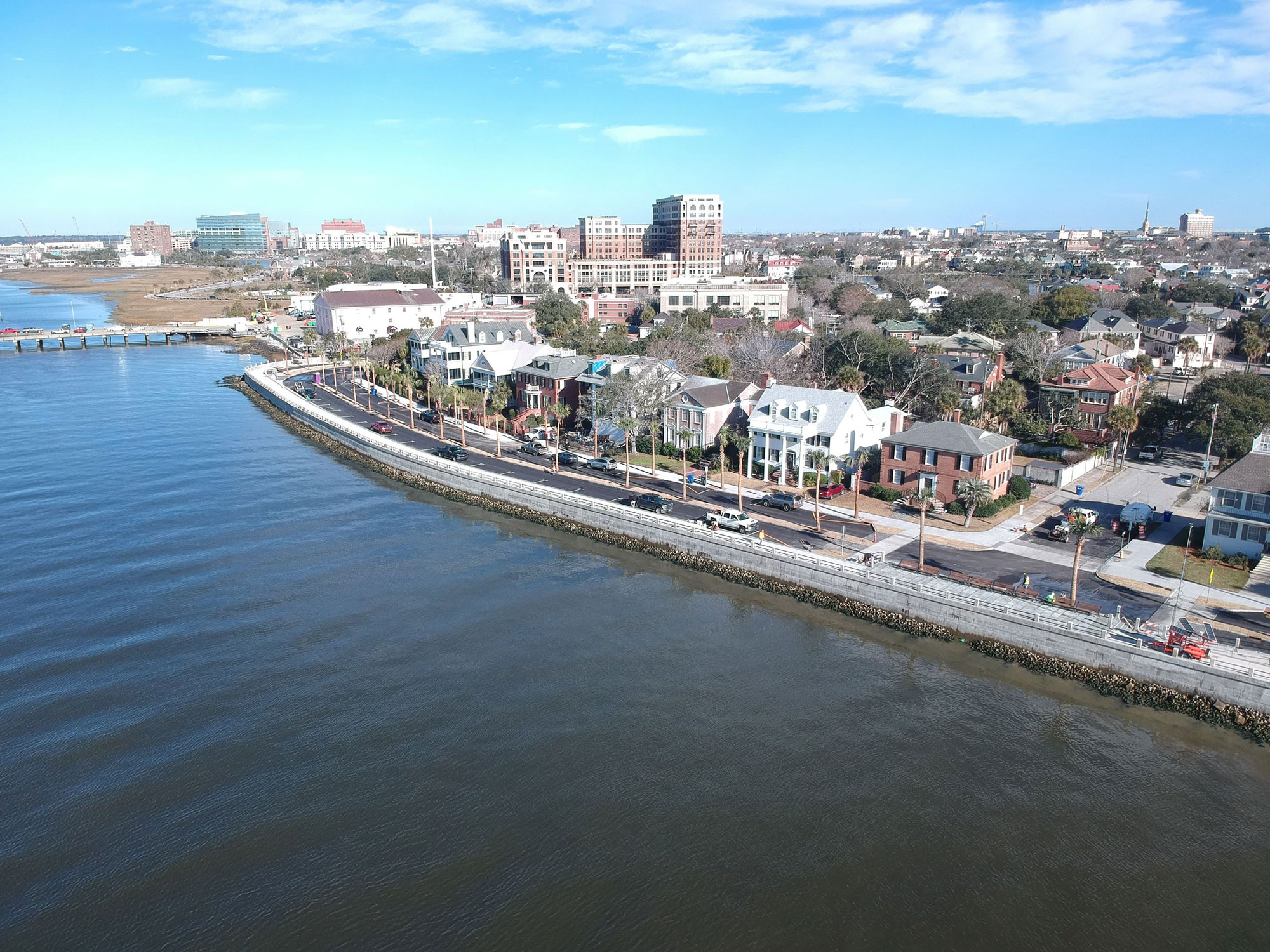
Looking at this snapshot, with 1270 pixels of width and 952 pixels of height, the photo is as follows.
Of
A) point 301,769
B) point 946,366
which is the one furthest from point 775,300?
point 301,769

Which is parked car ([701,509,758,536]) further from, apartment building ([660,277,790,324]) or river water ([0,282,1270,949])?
apartment building ([660,277,790,324])

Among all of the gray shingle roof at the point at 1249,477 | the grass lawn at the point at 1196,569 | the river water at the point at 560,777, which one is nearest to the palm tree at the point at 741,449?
the river water at the point at 560,777

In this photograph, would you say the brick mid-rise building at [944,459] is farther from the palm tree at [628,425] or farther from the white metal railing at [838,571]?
the palm tree at [628,425]

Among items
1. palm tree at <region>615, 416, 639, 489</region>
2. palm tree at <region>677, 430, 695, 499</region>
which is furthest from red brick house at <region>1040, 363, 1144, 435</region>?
palm tree at <region>615, 416, 639, 489</region>

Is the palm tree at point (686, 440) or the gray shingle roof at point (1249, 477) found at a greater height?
the gray shingle roof at point (1249, 477)

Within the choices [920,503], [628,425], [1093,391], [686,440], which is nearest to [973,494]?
[920,503]

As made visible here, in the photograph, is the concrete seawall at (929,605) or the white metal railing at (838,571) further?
the white metal railing at (838,571)

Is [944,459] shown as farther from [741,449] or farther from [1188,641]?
[1188,641]
